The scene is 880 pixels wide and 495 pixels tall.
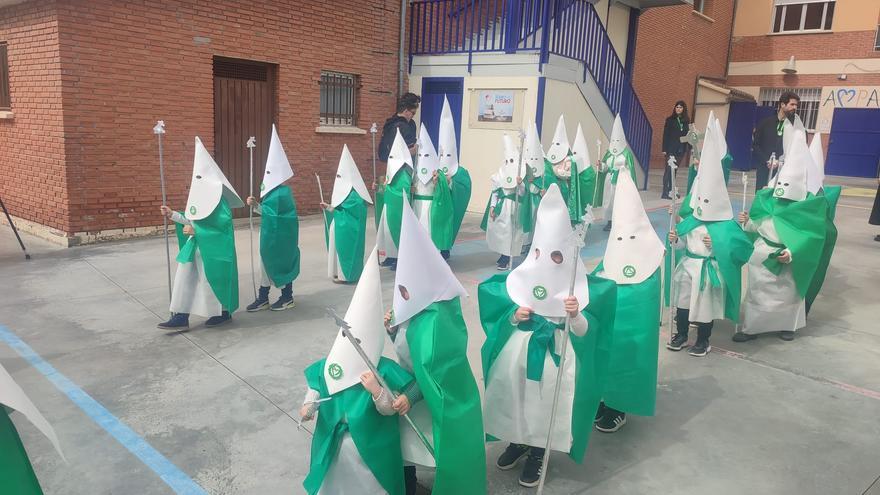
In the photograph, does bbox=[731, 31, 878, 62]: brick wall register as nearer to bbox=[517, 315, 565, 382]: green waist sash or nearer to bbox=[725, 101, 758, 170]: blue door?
bbox=[725, 101, 758, 170]: blue door

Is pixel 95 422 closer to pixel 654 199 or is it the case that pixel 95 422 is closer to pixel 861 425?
pixel 861 425

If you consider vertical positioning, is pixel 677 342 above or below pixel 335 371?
below

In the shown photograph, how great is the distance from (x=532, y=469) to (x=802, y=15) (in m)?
24.4

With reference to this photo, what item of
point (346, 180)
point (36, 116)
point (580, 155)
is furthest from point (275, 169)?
point (580, 155)

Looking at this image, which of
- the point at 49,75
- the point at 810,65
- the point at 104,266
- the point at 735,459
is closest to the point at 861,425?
the point at 735,459

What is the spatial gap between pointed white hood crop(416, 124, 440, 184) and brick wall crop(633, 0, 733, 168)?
13.2 meters

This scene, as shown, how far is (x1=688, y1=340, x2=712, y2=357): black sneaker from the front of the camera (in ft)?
17.6

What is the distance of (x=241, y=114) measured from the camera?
34.7 ft

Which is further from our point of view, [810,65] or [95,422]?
[810,65]

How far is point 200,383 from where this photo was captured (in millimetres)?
4496

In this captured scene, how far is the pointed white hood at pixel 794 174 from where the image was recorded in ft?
18.2

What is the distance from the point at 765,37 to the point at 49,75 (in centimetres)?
2286

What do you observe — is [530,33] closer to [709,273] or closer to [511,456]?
[709,273]

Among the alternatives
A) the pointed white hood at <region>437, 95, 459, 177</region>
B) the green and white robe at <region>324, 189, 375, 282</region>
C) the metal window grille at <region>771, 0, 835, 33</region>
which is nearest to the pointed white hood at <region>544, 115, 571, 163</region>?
the pointed white hood at <region>437, 95, 459, 177</region>
